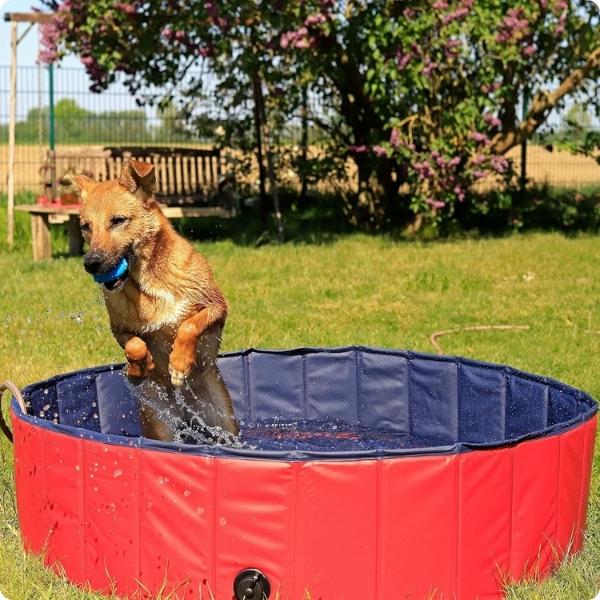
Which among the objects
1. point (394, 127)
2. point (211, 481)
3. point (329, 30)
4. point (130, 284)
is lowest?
point (211, 481)

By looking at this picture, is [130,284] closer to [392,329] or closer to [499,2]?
[392,329]

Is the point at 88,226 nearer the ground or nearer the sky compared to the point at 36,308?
nearer the sky

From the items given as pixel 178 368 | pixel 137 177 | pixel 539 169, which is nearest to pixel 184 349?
pixel 178 368

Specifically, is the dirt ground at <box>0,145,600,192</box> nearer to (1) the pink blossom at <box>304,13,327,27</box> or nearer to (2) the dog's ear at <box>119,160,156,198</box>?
(1) the pink blossom at <box>304,13,327,27</box>

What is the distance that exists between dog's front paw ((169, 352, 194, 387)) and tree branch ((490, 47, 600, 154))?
1072cm

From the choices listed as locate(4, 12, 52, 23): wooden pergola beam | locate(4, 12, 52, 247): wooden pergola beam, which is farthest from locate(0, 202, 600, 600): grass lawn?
locate(4, 12, 52, 23): wooden pergola beam

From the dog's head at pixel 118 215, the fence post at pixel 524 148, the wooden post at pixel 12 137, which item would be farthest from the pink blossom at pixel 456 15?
the dog's head at pixel 118 215

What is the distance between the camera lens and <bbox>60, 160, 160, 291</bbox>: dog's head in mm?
4691

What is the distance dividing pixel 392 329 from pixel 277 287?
6.77ft

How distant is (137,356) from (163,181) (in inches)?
427

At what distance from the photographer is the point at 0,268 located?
12398 millimetres

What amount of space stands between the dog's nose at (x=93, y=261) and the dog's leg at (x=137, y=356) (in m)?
0.42

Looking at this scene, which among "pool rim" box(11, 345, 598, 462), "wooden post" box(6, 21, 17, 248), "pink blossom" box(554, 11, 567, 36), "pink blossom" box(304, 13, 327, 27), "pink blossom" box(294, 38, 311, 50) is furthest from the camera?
"wooden post" box(6, 21, 17, 248)

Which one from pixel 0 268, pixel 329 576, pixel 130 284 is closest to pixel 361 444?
pixel 130 284
